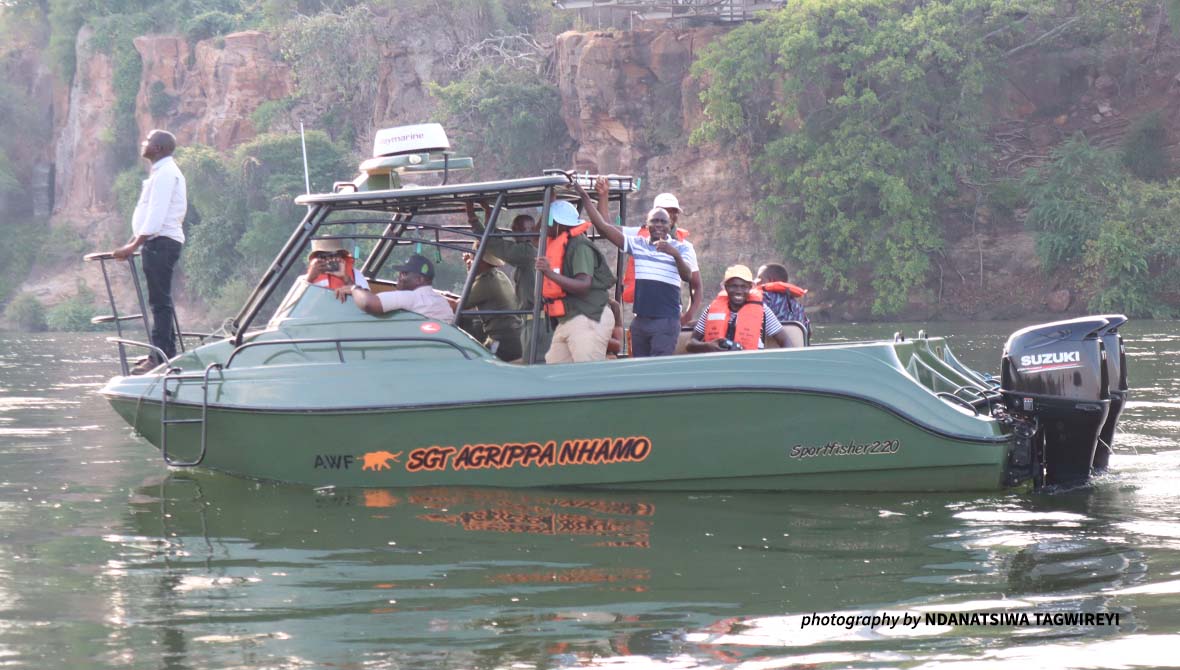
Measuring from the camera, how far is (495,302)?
845 centimetres

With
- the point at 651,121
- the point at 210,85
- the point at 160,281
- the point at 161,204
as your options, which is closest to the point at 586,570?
the point at 160,281

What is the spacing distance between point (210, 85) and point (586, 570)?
133ft

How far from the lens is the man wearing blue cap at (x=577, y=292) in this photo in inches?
307

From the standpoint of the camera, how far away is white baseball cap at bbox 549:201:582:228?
782cm

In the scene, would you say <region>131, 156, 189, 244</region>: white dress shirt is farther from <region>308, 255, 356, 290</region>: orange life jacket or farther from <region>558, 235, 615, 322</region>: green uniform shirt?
<region>558, 235, 615, 322</region>: green uniform shirt

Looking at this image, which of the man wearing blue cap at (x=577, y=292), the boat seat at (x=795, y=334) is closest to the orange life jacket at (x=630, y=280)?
the man wearing blue cap at (x=577, y=292)

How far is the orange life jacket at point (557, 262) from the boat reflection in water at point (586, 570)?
1.10 metres

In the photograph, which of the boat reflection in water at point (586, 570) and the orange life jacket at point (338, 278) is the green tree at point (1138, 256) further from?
the orange life jacket at point (338, 278)

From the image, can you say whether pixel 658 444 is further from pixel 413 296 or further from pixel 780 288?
pixel 780 288

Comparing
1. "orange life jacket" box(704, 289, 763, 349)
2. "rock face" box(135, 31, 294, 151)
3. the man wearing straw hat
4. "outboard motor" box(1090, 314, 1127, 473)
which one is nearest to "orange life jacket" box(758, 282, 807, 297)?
"orange life jacket" box(704, 289, 763, 349)

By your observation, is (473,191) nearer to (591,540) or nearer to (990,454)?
(591,540)

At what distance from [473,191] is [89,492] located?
9.82 feet

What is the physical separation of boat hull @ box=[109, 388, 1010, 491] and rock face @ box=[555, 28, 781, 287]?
26.5 metres

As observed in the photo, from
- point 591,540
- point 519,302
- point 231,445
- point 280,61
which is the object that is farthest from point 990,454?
point 280,61
